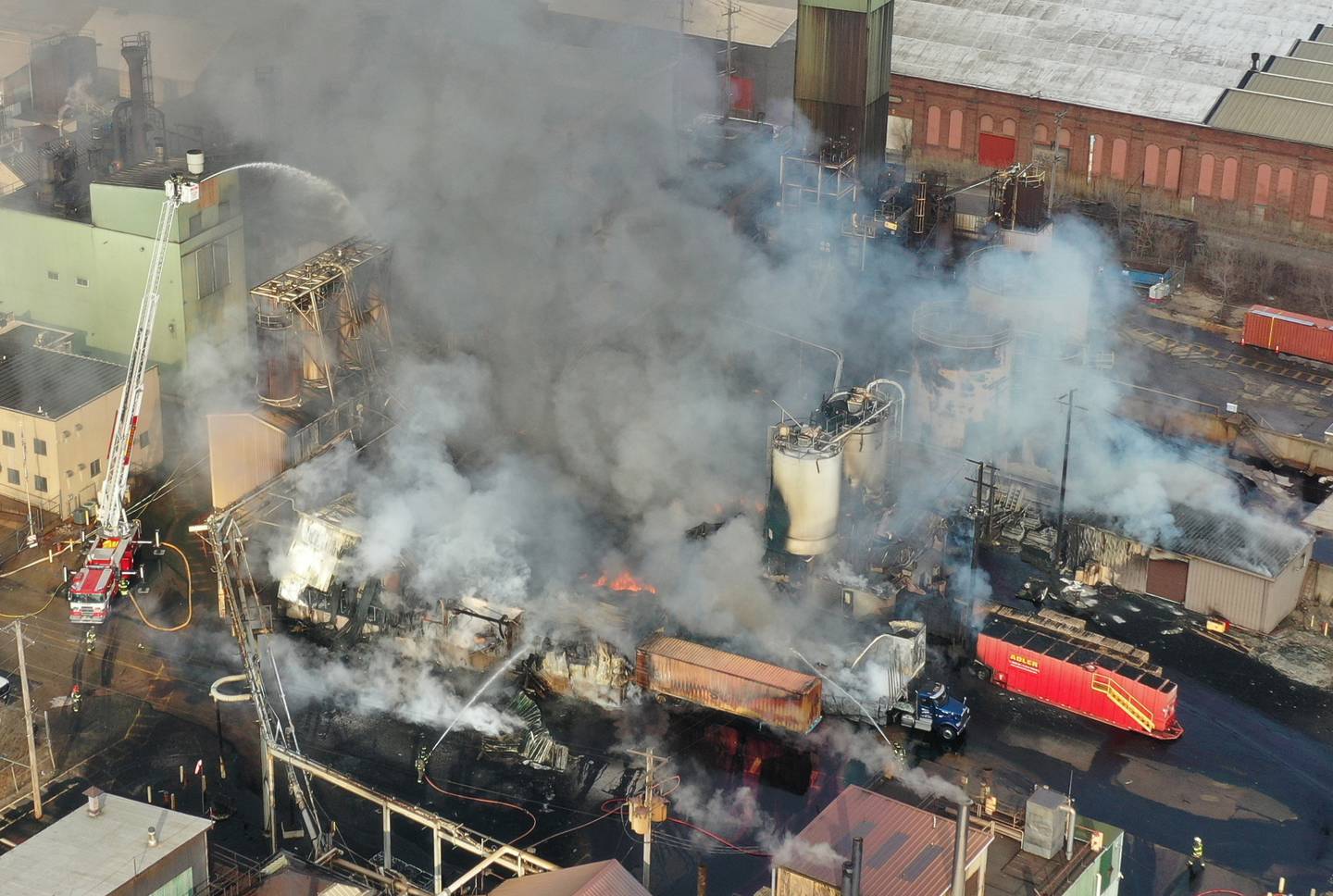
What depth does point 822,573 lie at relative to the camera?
5741 centimetres

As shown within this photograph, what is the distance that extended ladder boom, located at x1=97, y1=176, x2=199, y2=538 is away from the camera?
5953 cm

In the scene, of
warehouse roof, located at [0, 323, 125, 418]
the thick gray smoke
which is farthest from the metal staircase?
warehouse roof, located at [0, 323, 125, 418]

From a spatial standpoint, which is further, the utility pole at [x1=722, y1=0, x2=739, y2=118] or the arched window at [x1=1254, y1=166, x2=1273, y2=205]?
the utility pole at [x1=722, y1=0, x2=739, y2=118]

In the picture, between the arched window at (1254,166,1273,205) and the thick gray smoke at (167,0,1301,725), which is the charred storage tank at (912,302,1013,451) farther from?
the arched window at (1254,166,1273,205)

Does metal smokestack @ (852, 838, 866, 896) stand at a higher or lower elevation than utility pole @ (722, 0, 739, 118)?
lower

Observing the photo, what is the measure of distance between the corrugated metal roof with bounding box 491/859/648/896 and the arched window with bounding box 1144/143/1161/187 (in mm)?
48534

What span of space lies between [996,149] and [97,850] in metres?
54.8

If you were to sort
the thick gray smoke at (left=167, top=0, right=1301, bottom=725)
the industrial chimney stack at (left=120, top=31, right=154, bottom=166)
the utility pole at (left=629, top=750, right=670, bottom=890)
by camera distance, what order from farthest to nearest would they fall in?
1. the industrial chimney stack at (left=120, top=31, right=154, bottom=166)
2. the thick gray smoke at (left=167, top=0, right=1301, bottom=725)
3. the utility pole at (left=629, top=750, right=670, bottom=890)

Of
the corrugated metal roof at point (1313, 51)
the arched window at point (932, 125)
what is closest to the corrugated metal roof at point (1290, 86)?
the corrugated metal roof at point (1313, 51)

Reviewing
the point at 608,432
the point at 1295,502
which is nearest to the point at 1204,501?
the point at 1295,502

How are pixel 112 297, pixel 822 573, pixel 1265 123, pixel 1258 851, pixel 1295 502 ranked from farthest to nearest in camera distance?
pixel 1265 123
pixel 112 297
pixel 1295 502
pixel 822 573
pixel 1258 851

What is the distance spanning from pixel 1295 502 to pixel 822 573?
15495 mm

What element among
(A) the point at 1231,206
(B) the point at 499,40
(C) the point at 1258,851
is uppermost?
(B) the point at 499,40

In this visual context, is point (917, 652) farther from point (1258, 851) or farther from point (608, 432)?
point (608, 432)
